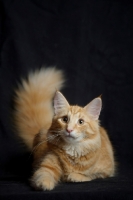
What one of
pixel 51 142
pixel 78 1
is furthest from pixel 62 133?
pixel 78 1

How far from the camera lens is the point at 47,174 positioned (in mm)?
1965

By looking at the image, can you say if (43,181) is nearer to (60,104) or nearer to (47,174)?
(47,174)

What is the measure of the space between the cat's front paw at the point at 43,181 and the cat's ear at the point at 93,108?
0.44m

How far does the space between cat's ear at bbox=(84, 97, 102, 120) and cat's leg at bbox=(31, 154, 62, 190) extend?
330 mm

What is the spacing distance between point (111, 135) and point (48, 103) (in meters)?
0.62

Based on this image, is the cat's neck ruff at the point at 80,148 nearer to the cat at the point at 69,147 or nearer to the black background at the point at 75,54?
the cat at the point at 69,147

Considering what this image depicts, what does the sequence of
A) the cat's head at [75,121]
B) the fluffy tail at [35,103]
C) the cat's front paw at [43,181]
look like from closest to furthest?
the cat's front paw at [43,181], the cat's head at [75,121], the fluffy tail at [35,103]

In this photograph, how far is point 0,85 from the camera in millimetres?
2652

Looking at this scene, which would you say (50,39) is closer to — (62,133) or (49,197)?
(62,133)

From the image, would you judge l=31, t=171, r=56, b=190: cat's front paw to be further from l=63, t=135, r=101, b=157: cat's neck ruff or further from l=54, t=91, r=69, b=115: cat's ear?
l=54, t=91, r=69, b=115: cat's ear

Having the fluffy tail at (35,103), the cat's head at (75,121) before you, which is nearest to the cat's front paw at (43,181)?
the cat's head at (75,121)

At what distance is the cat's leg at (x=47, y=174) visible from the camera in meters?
1.87

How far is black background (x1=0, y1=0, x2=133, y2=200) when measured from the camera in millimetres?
2635

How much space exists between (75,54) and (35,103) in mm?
563
